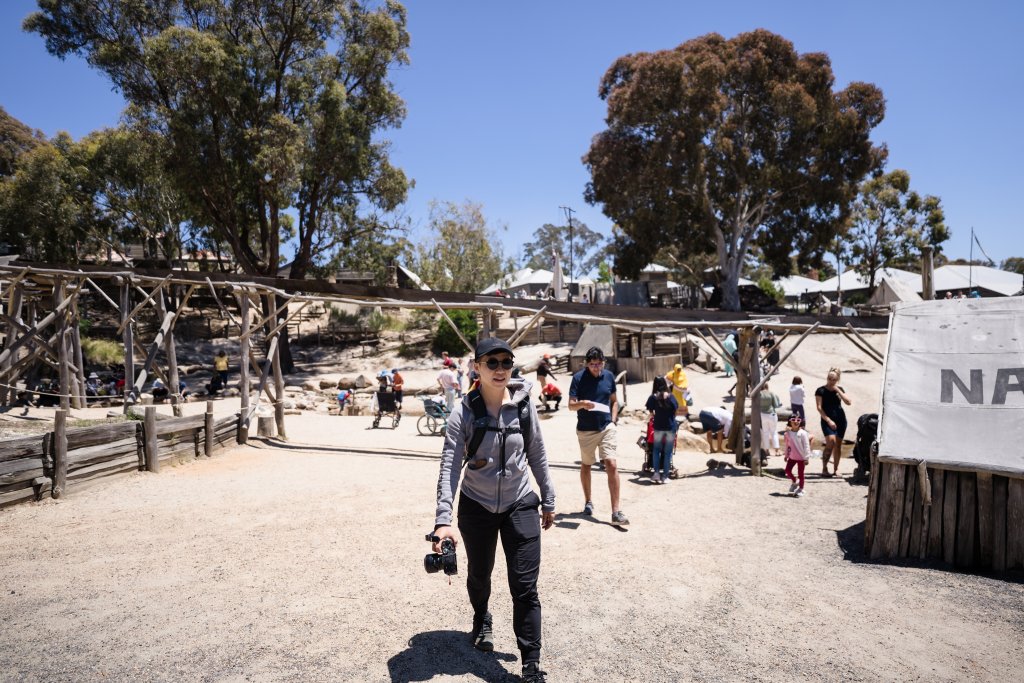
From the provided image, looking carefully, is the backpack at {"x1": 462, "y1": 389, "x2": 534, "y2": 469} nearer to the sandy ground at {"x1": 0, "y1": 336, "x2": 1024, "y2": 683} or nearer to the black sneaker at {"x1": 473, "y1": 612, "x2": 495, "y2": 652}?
the black sneaker at {"x1": 473, "y1": 612, "x2": 495, "y2": 652}

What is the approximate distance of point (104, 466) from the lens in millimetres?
7590

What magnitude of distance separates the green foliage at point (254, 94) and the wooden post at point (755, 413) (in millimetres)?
16851

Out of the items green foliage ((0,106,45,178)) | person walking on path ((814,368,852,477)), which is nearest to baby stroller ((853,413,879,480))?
person walking on path ((814,368,852,477))

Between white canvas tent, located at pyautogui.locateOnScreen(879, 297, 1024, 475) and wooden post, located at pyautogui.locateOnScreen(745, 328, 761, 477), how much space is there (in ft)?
8.86

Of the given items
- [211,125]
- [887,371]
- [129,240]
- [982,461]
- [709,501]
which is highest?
[211,125]

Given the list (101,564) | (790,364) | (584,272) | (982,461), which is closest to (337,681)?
(101,564)

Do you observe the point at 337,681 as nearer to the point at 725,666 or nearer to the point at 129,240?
the point at 725,666

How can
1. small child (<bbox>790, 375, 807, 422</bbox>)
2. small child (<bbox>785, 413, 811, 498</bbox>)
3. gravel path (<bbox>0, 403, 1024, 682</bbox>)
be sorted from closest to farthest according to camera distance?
1. gravel path (<bbox>0, 403, 1024, 682</bbox>)
2. small child (<bbox>785, 413, 811, 498</bbox>)
3. small child (<bbox>790, 375, 807, 422</bbox>)

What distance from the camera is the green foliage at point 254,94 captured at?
21.3 m

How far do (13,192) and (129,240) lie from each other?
5.10m

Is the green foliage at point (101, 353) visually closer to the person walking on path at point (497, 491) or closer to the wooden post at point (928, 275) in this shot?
the person walking on path at point (497, 491)

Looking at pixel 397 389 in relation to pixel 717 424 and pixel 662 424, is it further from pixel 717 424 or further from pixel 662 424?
pixel 662 424

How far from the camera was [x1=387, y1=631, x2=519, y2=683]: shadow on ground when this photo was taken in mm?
3430

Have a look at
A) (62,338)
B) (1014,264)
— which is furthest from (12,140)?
(1014,264)
